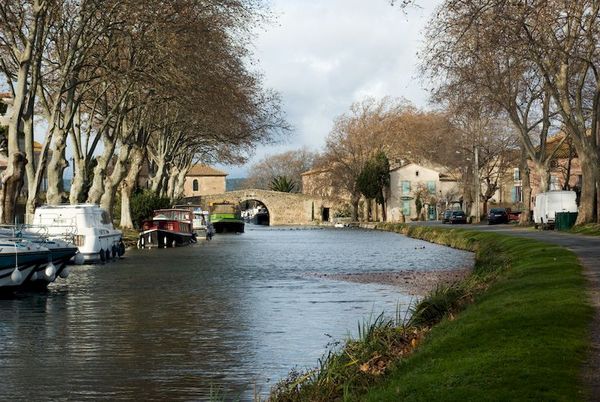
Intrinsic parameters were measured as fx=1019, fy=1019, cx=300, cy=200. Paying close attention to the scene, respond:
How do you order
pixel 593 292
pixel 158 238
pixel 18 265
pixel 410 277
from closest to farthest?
1. pixel 593 292
2. pixel 18 265
3. pixel 410 277
4. pixel 158 238

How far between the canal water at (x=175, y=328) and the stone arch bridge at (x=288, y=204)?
10620 centimetres

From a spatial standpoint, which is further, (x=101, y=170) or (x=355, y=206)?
(x=355, y=206)

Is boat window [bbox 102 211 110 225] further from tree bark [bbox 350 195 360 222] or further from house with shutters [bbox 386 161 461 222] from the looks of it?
house with shutters [bbox 386 161 461 222]

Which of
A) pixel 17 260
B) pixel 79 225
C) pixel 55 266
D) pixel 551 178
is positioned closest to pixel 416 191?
pixel 551 178

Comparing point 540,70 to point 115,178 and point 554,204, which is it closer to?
point 554,204

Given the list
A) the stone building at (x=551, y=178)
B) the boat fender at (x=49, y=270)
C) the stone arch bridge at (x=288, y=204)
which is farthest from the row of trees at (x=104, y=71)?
the stone arch bridge at (x=288, y=204)

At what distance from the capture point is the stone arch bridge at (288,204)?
481ft

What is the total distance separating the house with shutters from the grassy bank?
110092 mm

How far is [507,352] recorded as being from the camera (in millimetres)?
11672

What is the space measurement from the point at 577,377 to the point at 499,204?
11641 centimetres

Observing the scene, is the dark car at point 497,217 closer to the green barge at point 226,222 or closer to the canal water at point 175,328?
the green barge at point 226,222

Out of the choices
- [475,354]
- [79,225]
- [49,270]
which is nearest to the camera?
[475,354]

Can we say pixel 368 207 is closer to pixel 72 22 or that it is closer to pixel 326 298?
pixel 72 22

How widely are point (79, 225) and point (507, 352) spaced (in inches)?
1282
